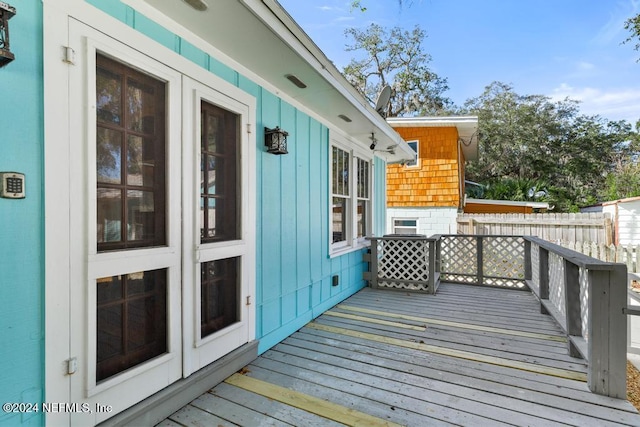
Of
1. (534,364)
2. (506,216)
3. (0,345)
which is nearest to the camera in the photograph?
(0,345)

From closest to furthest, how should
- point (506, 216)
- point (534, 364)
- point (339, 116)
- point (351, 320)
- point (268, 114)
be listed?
point (534, 364) → point (268, 114) → point (351, 320) → point (339, 116) → point (506, 216)

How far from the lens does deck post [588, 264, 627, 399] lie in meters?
2.01

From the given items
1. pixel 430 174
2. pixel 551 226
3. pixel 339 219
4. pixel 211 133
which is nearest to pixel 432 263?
pixel 339 219

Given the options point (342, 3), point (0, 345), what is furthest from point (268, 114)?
point (0, 345)

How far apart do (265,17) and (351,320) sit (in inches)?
121

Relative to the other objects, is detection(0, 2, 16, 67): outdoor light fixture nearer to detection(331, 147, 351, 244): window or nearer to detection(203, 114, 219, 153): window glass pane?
detection(203, 114, 219, 153): window glass pane

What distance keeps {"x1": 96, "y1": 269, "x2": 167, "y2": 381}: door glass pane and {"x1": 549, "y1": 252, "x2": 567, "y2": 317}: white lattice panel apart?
3393mm

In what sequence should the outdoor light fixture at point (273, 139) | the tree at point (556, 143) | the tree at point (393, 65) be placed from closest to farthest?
the outdoor light fixture at point (273, 139) → the tree at point (393, 65) → the tree at point (556, 143)

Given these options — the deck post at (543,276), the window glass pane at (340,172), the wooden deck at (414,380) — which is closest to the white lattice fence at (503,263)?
the deck post at (543,276)

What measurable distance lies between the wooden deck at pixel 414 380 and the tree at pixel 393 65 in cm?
1455

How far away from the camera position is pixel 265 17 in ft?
6.31

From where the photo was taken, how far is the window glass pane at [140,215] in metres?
1.79

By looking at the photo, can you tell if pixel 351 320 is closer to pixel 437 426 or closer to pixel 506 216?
pixel 437 426

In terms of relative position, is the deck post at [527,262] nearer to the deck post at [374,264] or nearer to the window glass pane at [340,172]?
the deck post at [374,264]
